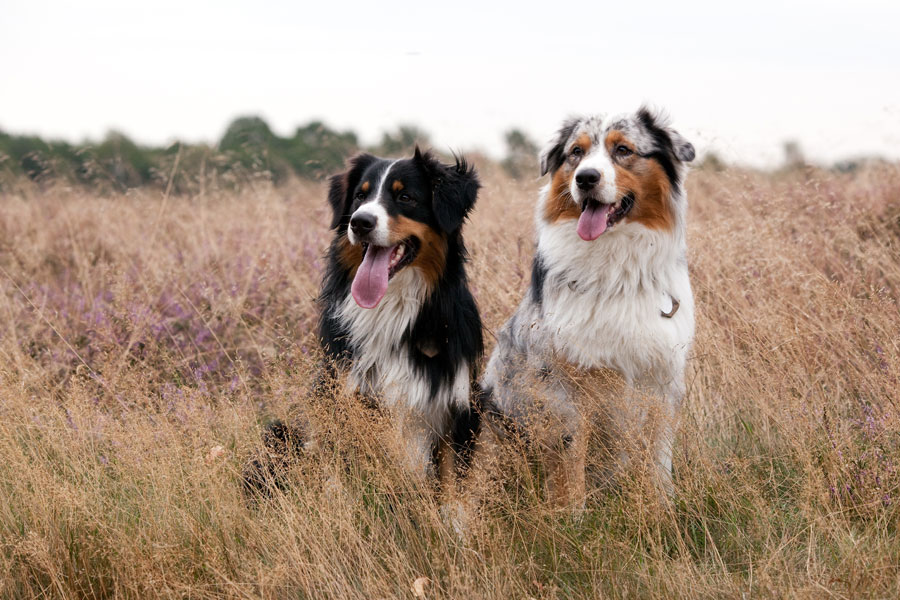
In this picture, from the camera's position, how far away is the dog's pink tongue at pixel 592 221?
326 cm

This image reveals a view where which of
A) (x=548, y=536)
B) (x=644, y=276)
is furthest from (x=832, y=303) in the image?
(x=548, y=536)

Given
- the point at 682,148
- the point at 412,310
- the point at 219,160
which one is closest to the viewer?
the point at 412,310

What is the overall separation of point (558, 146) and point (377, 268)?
3.87 ft

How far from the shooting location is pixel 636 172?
3.36 meters

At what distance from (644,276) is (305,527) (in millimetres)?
1854

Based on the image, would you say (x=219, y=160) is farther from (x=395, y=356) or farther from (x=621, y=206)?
(x=621, y=206)

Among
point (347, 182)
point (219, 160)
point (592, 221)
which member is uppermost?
point (347, 182)

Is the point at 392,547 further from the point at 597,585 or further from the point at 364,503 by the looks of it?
the point at 597,585

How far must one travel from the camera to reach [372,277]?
10.5 ft

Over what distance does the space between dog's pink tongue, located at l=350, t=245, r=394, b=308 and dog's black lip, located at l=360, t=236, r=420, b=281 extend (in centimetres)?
4

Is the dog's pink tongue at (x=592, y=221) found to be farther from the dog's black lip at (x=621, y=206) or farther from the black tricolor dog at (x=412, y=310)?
the black tricolor dog at (x=412, y=310)

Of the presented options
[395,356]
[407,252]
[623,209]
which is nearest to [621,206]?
[623,209]

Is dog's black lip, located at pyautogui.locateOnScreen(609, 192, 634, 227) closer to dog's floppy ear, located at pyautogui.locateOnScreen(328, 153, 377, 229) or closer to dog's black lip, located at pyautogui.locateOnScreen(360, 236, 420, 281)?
dog's black lip, located at pyautogui.locateOnScreen(360, 236, 420, 281)

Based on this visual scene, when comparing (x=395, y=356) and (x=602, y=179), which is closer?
(x=602, y=179)
